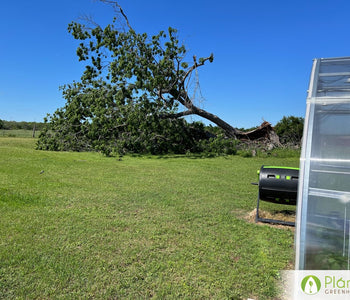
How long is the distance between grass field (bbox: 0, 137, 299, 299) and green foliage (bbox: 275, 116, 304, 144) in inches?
435

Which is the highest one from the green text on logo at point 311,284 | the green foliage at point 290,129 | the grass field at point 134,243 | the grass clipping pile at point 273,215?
the green foliage at point 290,129

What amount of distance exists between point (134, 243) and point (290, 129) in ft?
51.3

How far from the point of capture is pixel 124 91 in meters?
14.4

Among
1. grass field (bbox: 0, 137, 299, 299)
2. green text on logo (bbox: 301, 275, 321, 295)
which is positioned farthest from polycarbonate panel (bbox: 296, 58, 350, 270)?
grass field (bbox: 0, 137, 299, 299)

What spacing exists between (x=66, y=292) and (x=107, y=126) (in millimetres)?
11907

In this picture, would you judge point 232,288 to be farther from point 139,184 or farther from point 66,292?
point 139,184

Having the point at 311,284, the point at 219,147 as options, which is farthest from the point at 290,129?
the point at 311,284

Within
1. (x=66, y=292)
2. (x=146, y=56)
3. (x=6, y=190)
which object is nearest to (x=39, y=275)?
Result: (x=66, y=292)

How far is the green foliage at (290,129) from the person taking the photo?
16656 mm

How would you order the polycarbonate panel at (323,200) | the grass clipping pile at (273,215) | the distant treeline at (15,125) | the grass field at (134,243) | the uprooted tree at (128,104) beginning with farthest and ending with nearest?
the distant treeline at (15,125)
the uprooted tree at (128,104)
the grass clipping pile at (273,215)
the grass field at (134,243)
the polycarbonate panel at (323,200)

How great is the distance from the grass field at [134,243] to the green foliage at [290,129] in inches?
435

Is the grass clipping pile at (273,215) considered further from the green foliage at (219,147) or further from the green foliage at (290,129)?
the green foliage at (290,129)

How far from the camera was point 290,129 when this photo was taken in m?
17.1

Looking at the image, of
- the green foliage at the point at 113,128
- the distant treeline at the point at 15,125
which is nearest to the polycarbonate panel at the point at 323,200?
the green foliage at the point at 113,128
